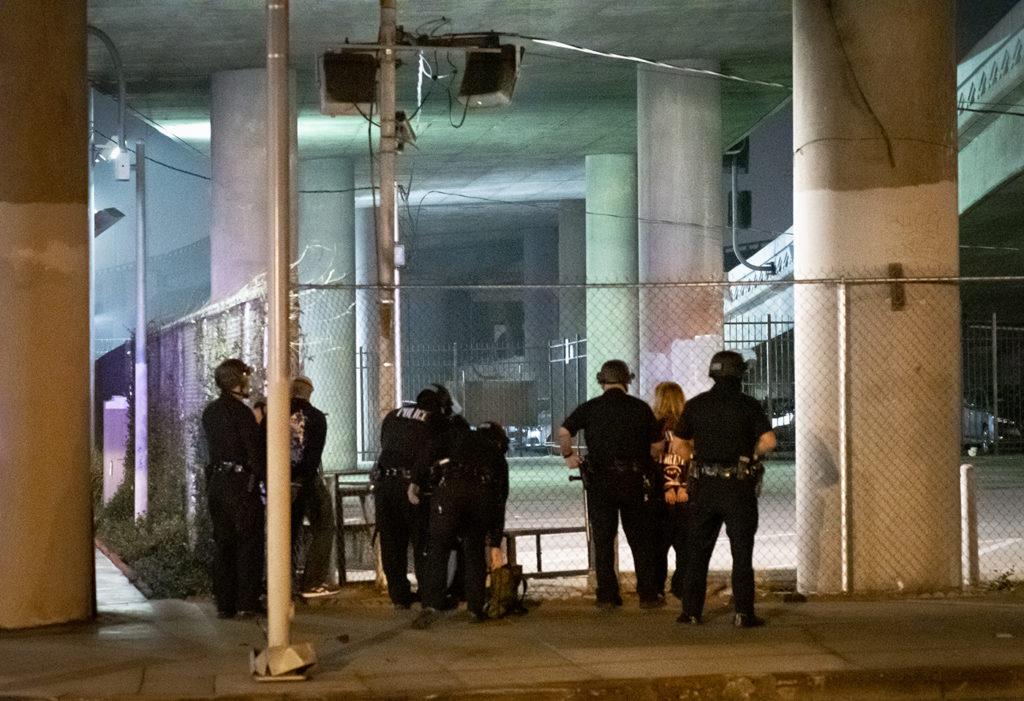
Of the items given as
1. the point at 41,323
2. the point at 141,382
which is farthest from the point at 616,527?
the point at 141,382

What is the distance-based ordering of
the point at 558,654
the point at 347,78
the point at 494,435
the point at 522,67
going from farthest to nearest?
1. the point at 522,67
2. the point at 347,78
3. the point at 494,435
4. the point at 558,654

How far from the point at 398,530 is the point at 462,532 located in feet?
2.44

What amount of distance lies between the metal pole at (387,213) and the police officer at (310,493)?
0.70 metres

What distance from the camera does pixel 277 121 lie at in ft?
25.1

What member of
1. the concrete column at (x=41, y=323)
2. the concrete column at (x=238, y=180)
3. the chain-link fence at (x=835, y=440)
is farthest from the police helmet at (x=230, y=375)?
the concrete column at (x=238, y=180)

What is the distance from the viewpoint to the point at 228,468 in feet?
31.9

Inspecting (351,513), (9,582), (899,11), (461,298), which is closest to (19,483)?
(9,582)

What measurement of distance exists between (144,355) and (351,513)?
3.78 meters

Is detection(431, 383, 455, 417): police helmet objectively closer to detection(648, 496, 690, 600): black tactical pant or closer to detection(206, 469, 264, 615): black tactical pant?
detection(206, 469, 264, 615): black tactical pant

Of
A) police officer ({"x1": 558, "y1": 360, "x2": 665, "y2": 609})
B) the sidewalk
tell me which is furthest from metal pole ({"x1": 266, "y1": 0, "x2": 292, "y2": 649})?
police officer ({"x1": 558, "y1": 360, "x2": 665, "y2": 609})

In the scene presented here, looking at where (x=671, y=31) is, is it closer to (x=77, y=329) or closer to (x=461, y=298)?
(x=77, y=329)

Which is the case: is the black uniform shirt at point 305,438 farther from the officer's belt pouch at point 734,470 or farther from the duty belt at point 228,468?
the officer's belt pouch at point 734,470

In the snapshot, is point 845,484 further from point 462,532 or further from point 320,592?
point 320,592

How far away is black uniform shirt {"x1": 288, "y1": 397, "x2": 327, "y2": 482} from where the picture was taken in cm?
997
